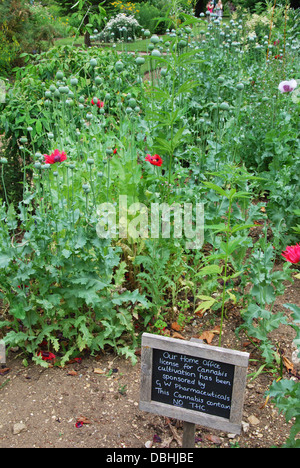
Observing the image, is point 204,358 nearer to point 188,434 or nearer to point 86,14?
point 188,434

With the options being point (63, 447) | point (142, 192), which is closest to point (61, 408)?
point (63, 447)

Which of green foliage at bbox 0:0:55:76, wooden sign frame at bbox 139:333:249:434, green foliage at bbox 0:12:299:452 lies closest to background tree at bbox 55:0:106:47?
green foliage at bbox 0:12:299:452

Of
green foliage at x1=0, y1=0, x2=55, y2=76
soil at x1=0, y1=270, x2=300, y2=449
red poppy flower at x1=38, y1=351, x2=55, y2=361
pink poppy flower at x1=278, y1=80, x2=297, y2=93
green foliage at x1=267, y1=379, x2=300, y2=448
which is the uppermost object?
green foliage at x1=0, y1=0, x2=55, y2=76

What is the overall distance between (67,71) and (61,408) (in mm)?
3975

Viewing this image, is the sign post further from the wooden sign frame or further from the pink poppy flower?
the pink poppy flower

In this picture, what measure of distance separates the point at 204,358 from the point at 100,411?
837 mm

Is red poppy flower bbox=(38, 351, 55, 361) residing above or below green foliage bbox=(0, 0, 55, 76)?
below

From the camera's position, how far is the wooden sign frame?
1.89 m

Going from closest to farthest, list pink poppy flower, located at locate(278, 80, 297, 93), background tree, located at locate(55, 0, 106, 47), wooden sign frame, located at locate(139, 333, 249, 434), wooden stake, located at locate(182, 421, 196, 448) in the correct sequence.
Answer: wooden sign frame, located at locate(139, 333, 249, 434) < wooden stake, located at locate(182, 421, 196, 448) < pink poppy flower, located at locate(278, 80, 297, 93) < background tree, located at locate(55, 0, 106, 47)

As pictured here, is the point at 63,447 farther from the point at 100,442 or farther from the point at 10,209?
the point at 10,209

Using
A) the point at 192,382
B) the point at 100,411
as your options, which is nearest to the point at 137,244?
the point at 100,411

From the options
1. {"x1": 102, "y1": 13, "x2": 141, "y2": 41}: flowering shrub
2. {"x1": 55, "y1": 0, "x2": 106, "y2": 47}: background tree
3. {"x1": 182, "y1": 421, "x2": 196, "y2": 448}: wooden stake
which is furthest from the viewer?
{"x1": 102, "y1": 13, "x2": 141, "y2": 41}: flowering shrub
